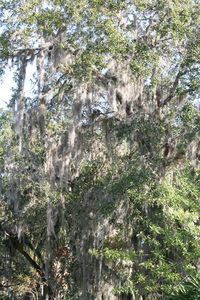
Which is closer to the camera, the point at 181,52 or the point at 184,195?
the point at 184,195

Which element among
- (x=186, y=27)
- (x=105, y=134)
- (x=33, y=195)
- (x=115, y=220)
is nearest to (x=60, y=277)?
(x=33, y=195)

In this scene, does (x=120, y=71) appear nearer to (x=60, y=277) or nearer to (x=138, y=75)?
(x=138, y=75)

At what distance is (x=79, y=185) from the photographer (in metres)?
10.8

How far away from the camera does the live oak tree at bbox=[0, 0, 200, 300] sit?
28.8 ft

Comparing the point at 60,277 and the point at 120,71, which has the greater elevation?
the point at 120,71

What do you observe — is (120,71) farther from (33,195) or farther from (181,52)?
(33,195)

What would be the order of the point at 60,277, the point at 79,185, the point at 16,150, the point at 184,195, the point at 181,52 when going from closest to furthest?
1. the point at 184,195
2. the point at 181,52
3. the point at 16,150
4. the point at 79,185
5. the point at 60,277

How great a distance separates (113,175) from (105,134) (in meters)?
0.89

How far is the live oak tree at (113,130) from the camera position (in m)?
8.79

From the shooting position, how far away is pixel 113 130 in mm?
9523

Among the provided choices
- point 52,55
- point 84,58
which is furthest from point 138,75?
point 52,55

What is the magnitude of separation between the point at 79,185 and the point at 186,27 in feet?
14.0

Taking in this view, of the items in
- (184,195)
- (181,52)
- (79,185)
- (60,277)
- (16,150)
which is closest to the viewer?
(184,195)

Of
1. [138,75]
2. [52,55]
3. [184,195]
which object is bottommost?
[184,195]
